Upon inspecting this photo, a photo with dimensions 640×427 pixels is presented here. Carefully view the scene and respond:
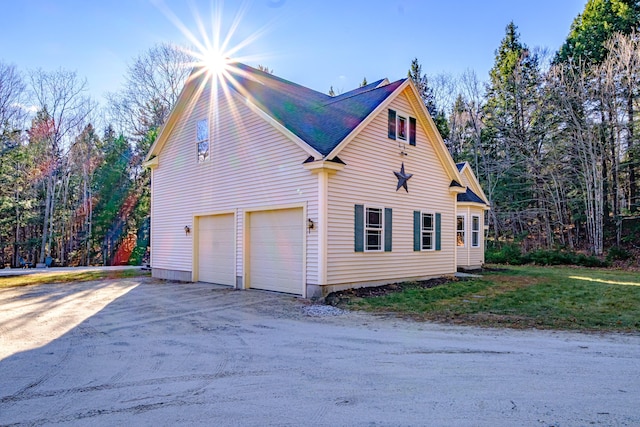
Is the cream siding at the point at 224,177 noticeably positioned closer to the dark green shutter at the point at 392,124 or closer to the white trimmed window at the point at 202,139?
the white trimmed window at the point at 202,139

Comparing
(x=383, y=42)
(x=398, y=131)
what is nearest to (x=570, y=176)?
(x=383, y=42)

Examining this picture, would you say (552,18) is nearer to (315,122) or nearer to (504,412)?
(315,122)

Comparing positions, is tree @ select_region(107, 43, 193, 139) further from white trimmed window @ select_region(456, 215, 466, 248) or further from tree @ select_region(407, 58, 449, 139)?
white trimmed window @ select_region(456, 215, 466, 248)

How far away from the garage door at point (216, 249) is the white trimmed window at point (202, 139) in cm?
199

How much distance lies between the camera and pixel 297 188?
10.3 m

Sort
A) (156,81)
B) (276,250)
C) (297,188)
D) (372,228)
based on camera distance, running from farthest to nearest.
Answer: (156,81)
(372,228)
(276,250)
(297,188)

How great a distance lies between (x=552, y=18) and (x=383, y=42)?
15989mm

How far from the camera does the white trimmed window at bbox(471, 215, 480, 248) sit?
18.4 meters

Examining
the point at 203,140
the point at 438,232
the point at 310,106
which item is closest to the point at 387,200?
the point at 438,232

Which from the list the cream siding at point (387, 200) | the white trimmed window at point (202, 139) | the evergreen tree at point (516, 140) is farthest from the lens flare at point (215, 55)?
the evergreen tree at point (516, 140)

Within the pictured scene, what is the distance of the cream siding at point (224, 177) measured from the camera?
1041cm

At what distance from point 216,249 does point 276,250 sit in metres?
2.79

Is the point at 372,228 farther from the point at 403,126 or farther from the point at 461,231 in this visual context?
the point at 461,231

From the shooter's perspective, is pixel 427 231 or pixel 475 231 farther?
pixel 475 231
